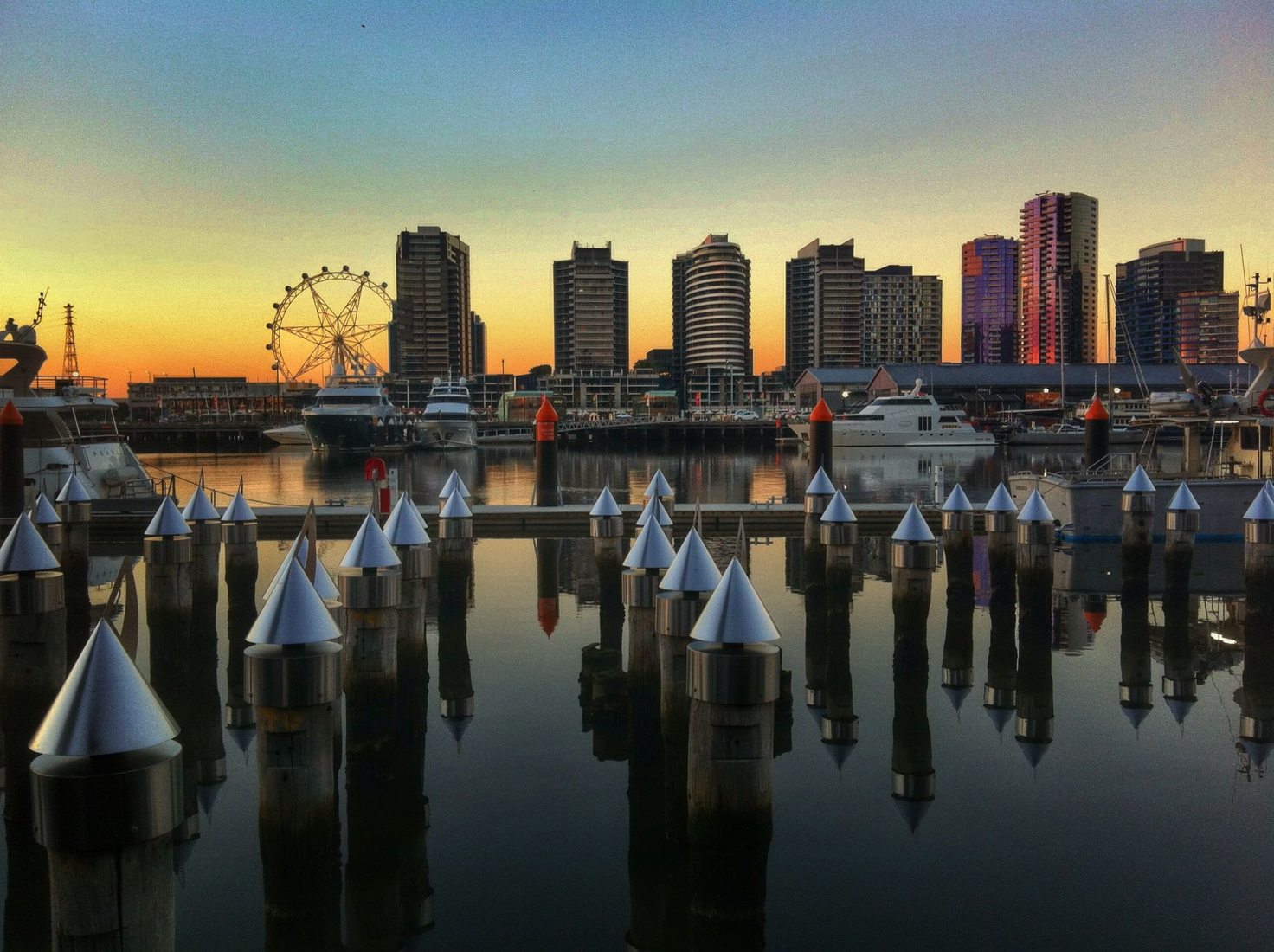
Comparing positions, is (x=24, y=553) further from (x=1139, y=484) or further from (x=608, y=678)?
(x=1139, y=484)

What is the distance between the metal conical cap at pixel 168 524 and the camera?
15.2 metres

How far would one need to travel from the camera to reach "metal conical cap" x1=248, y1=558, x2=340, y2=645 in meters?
7.83

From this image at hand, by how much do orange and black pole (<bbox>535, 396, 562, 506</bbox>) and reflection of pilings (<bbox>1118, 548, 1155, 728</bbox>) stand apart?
696 inches

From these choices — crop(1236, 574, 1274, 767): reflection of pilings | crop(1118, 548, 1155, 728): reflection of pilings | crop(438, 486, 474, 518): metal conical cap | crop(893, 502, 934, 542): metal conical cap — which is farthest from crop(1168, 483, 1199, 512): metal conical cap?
crop(438, 486, 474, 518): metal conical cap

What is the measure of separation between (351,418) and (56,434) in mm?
60769

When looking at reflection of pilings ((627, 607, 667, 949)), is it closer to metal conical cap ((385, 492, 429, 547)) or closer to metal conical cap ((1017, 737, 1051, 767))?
metal conical cap ((385, 492, 429, 547))

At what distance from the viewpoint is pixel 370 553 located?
36.7ft

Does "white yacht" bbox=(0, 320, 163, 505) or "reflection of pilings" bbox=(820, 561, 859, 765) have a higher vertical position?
"white yacht" bbox=(0, 320, 163, 505)

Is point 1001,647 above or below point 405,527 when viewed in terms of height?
below

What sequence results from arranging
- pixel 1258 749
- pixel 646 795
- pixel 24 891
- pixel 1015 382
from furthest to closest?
pixel 1015 382
pixel 1258 749
pixel 646 795
pixel 24 891

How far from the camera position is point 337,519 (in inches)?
1193

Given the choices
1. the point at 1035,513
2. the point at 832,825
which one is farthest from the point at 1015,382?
the point at 832,825

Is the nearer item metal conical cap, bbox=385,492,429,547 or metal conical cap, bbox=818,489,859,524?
metal conical cap, bbox=385,492,429,547

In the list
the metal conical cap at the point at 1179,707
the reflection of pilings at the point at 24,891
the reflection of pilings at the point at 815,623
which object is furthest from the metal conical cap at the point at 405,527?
the metal conical cap at the point at 1179,707
